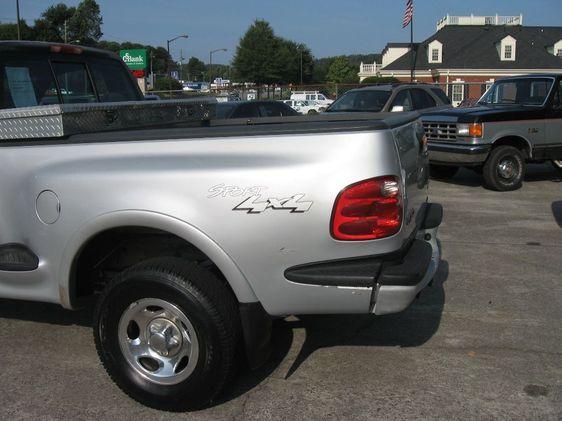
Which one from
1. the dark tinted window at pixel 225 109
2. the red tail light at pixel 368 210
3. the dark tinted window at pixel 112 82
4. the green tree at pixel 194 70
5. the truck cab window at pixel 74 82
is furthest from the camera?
the green tree at pixel 194 70

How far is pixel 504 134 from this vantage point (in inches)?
392

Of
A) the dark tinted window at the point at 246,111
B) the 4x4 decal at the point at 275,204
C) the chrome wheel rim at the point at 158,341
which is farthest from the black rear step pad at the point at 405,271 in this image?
the dark tinted window at the point at 246,111

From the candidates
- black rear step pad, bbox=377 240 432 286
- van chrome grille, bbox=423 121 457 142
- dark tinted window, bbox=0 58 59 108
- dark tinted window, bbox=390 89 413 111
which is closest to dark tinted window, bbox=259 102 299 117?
dark tinted window, bbox=390 89 413 111

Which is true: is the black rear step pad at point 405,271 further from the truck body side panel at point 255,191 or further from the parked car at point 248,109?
the parked car at point 248,109

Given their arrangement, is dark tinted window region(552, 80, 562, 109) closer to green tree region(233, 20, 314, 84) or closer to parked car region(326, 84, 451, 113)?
parked car region(326, 84, 451, 113)

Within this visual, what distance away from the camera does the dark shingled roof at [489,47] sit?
181ft

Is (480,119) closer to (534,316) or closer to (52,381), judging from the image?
(534,316)

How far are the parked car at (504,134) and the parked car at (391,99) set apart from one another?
6.94 ft

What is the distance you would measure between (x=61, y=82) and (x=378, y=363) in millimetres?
3160

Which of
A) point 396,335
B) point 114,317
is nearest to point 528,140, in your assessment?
point 396,335

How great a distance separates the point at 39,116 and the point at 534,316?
144 inches

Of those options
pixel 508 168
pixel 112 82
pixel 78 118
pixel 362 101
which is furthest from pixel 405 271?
pixel 362 101

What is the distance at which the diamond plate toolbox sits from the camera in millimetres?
3250

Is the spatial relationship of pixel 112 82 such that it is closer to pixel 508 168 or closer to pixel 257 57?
pixel 508 168
